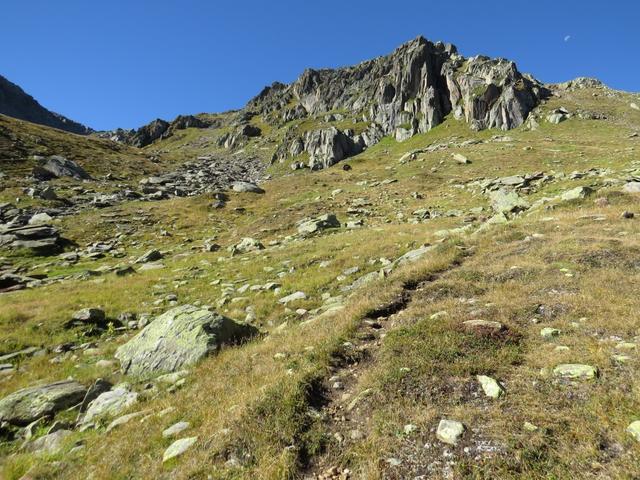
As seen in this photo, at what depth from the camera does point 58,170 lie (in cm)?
5972

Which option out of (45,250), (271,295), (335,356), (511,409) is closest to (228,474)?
(335,356)

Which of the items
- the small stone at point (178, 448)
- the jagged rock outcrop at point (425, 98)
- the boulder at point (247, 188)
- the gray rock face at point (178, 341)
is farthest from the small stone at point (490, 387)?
the jagged rock outcrop at point (425, 98)

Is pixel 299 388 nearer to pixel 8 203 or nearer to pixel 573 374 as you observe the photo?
pixel 573 374

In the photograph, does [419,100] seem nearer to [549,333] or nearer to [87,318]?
[87,318]

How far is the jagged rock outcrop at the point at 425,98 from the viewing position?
8762cm

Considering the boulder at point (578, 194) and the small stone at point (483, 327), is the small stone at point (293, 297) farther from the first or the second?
the boulder at point (578, 194)

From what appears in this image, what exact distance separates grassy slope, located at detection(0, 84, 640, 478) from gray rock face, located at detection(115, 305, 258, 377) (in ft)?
2.94

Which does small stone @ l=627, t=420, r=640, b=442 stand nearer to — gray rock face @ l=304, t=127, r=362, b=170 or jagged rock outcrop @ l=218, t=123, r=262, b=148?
gray rock face @ l=304, t=127, r=362, b=170

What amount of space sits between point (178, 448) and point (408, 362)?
5033 mm

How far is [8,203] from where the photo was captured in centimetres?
4350

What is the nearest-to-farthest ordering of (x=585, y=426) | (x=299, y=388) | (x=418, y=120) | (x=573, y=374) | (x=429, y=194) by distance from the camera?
(x=585, y=426), (x=573, y=374), (x=299, y=388), (x=429, y=194), (x=418, y=120)

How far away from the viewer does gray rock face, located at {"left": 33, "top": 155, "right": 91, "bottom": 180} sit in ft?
190

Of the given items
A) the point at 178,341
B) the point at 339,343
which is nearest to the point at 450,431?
the point at 339,343

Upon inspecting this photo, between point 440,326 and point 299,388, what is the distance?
163 inches
